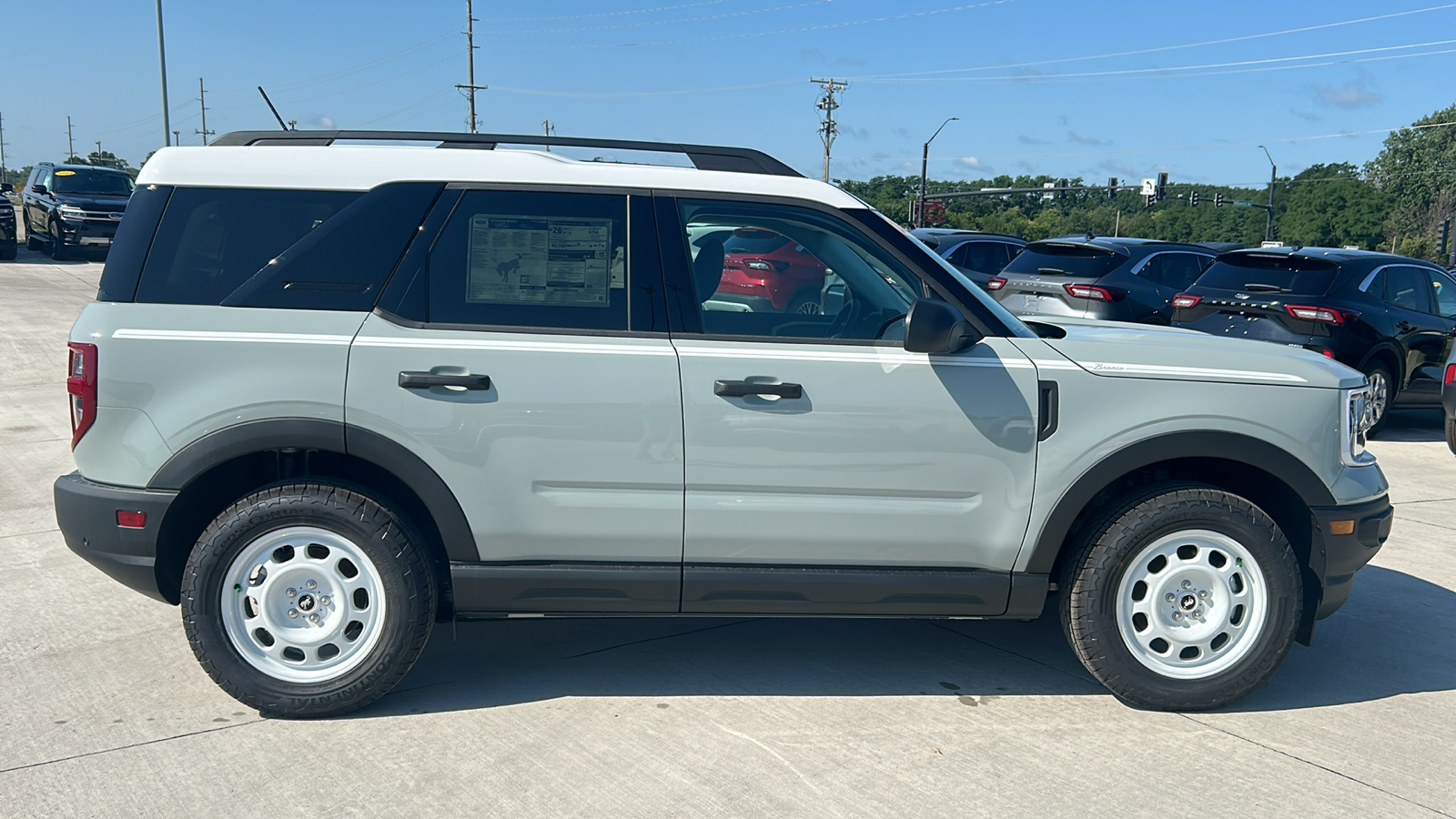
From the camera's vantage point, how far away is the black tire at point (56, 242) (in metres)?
23.1

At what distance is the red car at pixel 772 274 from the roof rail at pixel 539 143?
9.7 inches

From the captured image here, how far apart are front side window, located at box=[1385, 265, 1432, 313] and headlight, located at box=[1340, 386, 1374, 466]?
697 cm

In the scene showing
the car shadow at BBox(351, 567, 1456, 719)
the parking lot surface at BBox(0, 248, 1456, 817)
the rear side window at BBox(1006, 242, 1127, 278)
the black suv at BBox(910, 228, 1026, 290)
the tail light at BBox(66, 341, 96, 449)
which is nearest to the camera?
the parking lot surface at BBox(0, 248, 1456, 817)

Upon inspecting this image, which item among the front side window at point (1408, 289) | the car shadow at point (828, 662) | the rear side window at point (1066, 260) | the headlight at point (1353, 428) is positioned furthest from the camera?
the rear side window at point (1066, 260)

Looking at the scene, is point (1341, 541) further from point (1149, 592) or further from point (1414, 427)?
point (1414, 427)

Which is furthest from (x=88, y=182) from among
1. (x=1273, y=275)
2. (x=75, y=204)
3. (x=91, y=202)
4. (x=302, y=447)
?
(x=302, y=447)

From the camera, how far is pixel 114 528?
3688mm

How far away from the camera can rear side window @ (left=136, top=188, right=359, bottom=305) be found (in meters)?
3.65

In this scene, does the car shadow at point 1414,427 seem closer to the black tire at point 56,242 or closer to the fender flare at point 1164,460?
the fender flare at point 1164,460

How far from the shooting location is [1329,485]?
154 inches

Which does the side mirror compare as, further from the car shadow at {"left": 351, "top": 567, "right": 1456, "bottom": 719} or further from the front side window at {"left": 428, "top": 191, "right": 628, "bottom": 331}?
Answer: the car shadow at {"left": 351, "top": 567, "right": 1456, "bottom": 719}

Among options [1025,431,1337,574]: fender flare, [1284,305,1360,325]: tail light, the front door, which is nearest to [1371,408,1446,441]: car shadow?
[1284,305,1360,325]: tail light

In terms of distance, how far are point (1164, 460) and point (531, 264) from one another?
229cm

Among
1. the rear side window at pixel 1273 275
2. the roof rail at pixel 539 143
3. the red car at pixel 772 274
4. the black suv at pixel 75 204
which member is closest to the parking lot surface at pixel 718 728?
the red car at pixel 772 274
